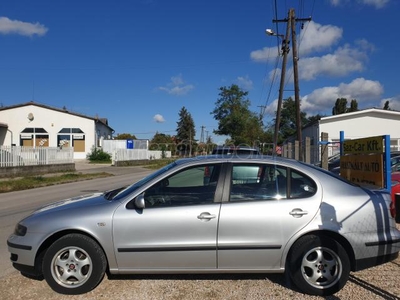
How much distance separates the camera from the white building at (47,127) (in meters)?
46.9

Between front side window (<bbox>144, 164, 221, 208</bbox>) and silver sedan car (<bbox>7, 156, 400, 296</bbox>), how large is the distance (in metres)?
0.02

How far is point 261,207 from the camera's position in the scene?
4.34m

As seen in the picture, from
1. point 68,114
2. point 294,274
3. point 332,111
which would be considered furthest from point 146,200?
point 332,111

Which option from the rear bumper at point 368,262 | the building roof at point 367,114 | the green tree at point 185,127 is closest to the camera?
the rear bumper at point 368,262

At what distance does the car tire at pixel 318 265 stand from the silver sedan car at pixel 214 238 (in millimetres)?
11

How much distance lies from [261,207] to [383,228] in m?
1.42

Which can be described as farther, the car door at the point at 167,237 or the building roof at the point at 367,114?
the building roof at the point at 367,114

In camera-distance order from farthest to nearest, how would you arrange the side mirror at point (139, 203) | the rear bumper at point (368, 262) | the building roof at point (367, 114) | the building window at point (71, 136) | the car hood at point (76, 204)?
the building window at point (71, 136) → the building roof at point (367, 114) → the car hood at point (76, 204) → the rear bumper at point (368, 262) → the side mirror at point (139, 203)

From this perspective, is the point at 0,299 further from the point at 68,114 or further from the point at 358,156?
the point at 68,114

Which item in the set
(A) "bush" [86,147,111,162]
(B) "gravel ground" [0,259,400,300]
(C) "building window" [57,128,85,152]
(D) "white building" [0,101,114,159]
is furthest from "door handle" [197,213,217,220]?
(C) "building window" [57,128,85,152]

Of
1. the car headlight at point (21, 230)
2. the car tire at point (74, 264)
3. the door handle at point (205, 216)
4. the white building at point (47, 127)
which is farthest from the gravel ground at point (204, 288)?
the white building at point (47, 127)

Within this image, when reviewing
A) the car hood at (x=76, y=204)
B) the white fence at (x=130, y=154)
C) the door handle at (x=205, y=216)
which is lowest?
the door handle at (x=205, y=216)


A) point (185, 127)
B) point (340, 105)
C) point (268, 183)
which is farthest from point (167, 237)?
point (185, 127)

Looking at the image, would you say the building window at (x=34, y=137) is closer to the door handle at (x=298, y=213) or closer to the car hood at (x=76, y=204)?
the car hood at (x=76, y=204)
